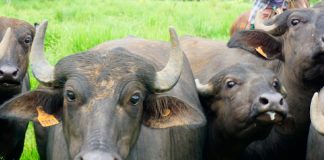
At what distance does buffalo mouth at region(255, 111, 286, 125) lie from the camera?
482 cm

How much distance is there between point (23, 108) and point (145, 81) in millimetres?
896

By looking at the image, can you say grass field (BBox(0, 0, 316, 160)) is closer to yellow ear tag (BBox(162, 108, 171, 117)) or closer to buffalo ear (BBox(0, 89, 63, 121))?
buffalo ear (BBox(0, 89, 63, 121))

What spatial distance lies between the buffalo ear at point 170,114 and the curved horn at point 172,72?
11 cm

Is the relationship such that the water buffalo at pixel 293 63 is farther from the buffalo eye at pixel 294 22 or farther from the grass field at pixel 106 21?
the grass field at pixel 106 21

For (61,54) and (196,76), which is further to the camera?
(61,54)

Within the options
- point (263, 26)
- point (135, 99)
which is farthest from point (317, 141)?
point (135, 99)

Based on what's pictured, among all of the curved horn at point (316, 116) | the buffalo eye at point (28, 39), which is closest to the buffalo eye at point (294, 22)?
the curved horn at point (316, 116)

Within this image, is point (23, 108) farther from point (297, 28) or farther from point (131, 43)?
point (297, 28)

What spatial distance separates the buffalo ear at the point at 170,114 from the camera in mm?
4453

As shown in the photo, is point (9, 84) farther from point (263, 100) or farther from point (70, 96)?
point (263, 100)

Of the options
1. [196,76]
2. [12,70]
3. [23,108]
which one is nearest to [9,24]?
[12,70]

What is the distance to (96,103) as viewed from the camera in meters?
4.02

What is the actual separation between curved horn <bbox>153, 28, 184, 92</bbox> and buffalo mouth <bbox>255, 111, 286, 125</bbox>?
0.85 metres

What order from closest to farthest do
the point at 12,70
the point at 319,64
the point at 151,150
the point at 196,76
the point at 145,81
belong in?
1. the point at 145,81
2. the point at 151,150
3. the point at 319,64
4. the point at 12,70
5. the point at 196,76
